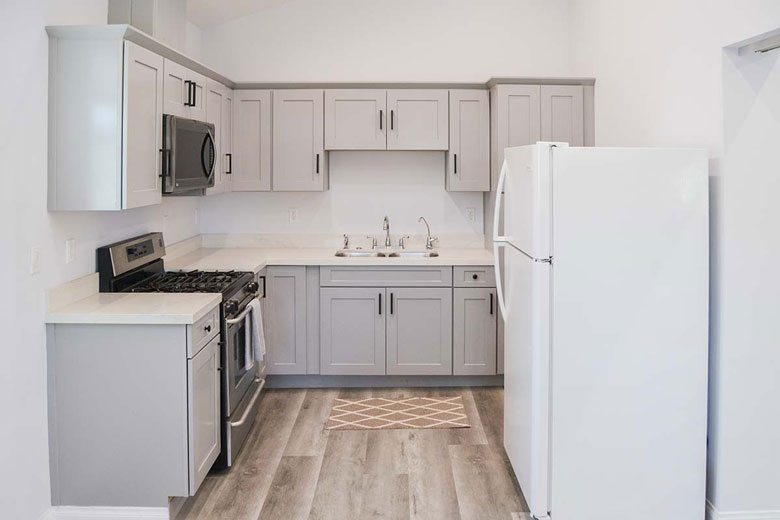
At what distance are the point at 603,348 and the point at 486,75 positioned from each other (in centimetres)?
291

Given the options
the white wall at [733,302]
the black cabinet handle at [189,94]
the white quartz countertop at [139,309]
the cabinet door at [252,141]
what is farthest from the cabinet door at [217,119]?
the white wall at [733,302]

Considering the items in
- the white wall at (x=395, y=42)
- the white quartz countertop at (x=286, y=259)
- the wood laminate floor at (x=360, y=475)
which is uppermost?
the white wall at (x=395, y=42)

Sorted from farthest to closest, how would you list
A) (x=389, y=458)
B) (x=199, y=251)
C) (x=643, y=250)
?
1. (x=199, y=251)
2. (x=389, y=458)
3. (x=643, y=250)

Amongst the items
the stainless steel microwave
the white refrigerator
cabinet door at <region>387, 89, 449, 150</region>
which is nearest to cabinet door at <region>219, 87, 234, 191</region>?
the stainless steel microwave

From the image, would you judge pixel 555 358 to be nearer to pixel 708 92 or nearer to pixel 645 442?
pixel 645 442

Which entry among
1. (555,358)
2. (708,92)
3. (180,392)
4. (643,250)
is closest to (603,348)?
(555,358)

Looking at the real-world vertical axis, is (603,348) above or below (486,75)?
below

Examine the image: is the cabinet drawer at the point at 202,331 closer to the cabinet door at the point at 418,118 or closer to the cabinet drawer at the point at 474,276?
the cabinet drawer at the point at 474,276

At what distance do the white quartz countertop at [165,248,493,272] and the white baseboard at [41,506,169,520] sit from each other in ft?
5.37

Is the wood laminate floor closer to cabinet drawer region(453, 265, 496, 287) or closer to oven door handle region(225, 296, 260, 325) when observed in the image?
oven door handle region(225, 296, 260, 325)

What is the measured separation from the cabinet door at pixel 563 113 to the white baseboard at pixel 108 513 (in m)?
3.29

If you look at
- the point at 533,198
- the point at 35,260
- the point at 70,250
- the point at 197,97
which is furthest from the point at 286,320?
the point at 533,198

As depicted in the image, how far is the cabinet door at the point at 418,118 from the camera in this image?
196 inches

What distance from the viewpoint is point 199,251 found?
5184mm
